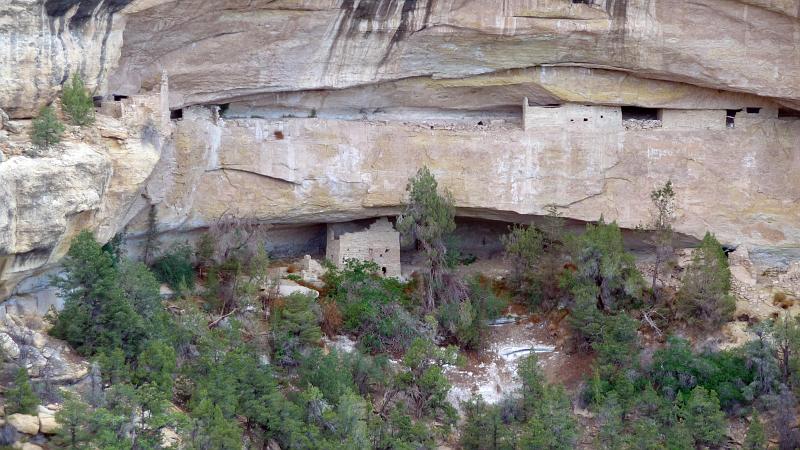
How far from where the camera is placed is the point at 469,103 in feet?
88.0

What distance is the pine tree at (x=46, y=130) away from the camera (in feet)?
65.8

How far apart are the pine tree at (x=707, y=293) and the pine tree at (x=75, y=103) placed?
966 centimetres

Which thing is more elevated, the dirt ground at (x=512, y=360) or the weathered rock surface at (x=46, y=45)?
the weathered rock surface at (x=46, y=45)

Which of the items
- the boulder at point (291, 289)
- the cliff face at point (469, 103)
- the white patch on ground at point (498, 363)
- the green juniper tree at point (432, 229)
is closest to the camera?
the white patch on ground at point (498, 363)

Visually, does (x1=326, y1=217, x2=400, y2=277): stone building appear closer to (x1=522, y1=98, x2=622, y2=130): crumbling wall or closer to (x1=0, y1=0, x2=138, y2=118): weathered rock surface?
(x1=522, y1=98, x2=622, y2=130): crumbling wall

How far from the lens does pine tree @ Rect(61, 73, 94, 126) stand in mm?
20984

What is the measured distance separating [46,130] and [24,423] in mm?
4106

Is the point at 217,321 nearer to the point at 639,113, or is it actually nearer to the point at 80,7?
the point at 80,7

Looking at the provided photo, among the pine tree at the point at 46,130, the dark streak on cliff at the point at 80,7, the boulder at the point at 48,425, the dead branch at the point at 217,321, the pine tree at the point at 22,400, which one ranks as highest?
the dark streak on cliff at the point at 80,7

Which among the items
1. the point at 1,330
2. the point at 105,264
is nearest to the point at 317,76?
the point at 105,264

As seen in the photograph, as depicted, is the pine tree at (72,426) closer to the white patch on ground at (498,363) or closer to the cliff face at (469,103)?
the cliff face at (469,103)

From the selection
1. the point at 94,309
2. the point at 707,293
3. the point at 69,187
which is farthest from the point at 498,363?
the point at 69,187

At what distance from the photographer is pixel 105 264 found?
2084 cm

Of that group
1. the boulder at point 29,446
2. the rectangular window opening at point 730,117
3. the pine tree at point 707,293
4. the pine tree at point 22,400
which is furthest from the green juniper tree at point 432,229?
the boulder at point 29,446
